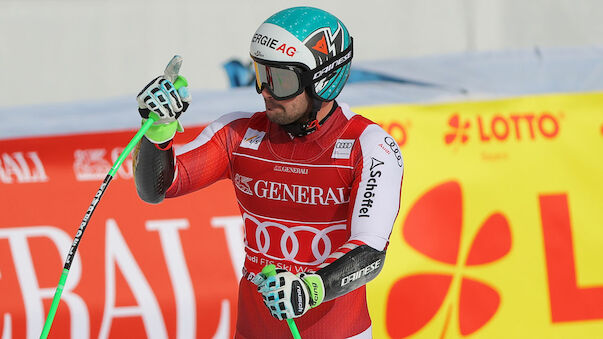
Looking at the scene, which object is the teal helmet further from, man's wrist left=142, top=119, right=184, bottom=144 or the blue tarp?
the blue tarp

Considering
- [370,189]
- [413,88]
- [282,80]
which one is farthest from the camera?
[413,88]

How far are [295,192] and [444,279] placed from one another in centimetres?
206

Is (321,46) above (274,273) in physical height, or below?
above

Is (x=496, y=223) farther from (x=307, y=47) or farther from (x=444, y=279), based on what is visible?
(x=307, y=47)

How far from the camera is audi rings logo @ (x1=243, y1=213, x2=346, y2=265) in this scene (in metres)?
3.08

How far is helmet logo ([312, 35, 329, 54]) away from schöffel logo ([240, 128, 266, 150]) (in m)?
0.41

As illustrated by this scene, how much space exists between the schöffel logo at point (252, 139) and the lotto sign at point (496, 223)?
172 centimetres

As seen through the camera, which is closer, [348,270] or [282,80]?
[348,270]

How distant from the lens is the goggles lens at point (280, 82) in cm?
295

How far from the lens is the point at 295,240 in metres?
3.09

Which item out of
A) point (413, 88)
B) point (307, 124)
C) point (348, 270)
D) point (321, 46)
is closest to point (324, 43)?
point (321, 46)

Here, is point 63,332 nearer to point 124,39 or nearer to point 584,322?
point 584,322

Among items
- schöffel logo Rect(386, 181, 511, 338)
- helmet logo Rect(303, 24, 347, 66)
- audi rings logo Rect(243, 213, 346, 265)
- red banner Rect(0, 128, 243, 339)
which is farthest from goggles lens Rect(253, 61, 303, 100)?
schöffel logo Rect(386, 181, 511, 338)

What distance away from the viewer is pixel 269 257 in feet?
10.3
